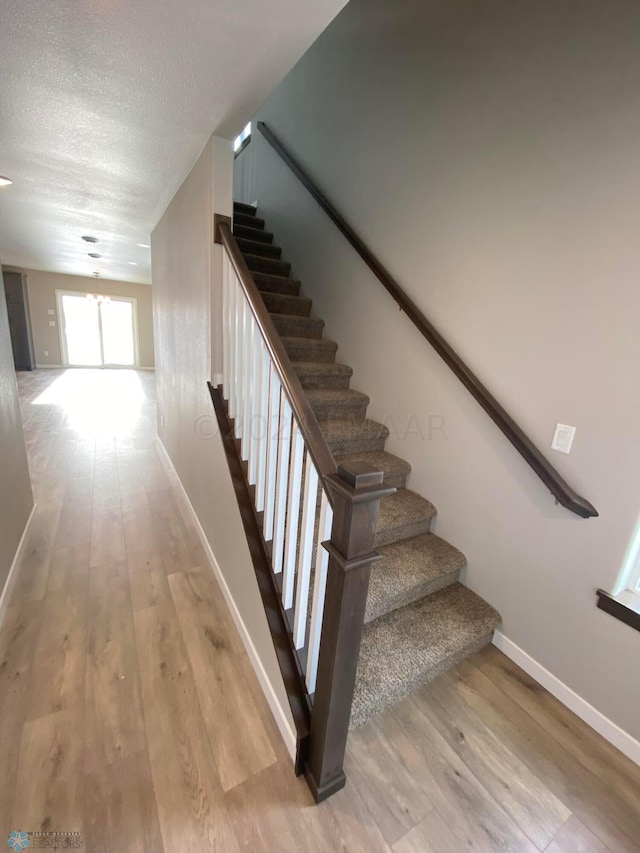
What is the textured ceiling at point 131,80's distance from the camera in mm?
1047

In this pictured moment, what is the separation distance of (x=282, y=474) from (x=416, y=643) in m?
1.00

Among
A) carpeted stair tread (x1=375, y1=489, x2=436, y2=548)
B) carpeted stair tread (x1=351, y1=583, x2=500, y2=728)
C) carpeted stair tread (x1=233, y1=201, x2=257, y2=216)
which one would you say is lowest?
carpeted stair tread (x1=351, y1=583, x2=500, y2=728)

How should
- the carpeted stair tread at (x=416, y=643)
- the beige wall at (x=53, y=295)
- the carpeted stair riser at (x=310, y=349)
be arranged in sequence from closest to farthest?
1. the carpeted stair tread at (x=416, y=643)
2. the carpeted stair riser at (x=310, y=349)
3. the beige wall at (x=53, y=295)

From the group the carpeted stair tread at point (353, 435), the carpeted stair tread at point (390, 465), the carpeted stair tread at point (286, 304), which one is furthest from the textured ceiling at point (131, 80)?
the carpeted stair tread at point (390, 465)

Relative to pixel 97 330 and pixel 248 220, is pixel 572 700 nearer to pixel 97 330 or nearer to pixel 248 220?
pixel 248 220

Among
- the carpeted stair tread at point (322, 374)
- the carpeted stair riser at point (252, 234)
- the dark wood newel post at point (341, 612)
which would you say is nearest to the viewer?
the dark wood newel post at point (341, 612)

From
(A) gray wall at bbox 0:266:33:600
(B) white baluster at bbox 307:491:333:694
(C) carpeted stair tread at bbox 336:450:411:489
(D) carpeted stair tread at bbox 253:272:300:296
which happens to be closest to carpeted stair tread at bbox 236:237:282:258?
(D) carpeted stair tread at bbox 253:272:300:296

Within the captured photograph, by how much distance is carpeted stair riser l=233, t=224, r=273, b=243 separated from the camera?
3457 millimetres

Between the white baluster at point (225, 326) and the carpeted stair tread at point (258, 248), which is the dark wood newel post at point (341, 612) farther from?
the carpeted stair tread at point (258, 248)

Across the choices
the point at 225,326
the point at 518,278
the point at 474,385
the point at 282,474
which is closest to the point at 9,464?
the point at 225,326

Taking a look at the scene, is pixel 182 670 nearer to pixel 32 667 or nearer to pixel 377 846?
pixel 32 667

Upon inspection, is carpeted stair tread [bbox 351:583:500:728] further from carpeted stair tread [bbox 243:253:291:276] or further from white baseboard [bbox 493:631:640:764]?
carpeted stair tread [bbox 243:253:291:276]

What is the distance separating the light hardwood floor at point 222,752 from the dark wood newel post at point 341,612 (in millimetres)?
168

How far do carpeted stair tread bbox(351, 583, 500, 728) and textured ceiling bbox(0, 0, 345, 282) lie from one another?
2247mm
